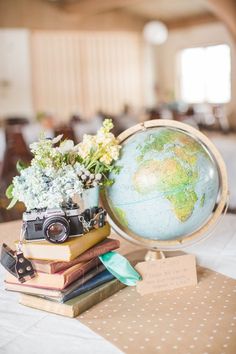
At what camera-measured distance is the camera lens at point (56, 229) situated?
1.29m

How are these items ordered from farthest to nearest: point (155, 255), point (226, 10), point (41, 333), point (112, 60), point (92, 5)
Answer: point (112, 60), point (92, 5), point (226, 10), point (155, 255), point (41, 333)

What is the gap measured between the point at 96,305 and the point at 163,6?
1110 centimetres

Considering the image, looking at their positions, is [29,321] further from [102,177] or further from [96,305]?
[102,177]

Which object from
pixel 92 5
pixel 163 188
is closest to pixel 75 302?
pixel 163 188

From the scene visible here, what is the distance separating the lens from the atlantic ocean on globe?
1.42 metres

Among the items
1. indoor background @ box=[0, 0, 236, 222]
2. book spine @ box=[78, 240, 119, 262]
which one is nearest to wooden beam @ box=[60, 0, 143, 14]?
indoor background @ box=[0, 0, 236, 222]

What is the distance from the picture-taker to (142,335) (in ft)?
3.82

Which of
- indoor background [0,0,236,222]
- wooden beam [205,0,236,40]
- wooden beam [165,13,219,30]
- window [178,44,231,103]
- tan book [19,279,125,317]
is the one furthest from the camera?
window [178,44,231,103]

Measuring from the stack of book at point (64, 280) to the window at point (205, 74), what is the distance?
11130mm

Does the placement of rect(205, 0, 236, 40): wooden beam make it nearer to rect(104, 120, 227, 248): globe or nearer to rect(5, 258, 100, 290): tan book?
rect(104, 120, 227, 248): globe

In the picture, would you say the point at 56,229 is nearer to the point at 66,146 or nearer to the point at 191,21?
the point at 66,146

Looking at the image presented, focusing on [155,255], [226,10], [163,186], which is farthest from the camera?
[226,10]

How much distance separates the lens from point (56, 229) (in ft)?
4.32

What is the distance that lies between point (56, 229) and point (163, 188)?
0.31 metres
